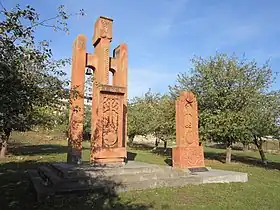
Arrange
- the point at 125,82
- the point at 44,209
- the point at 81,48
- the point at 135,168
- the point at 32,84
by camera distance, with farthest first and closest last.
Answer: the point at 125,82 < the point at 81,48 < the point at 135,168 < the point at 44,209 < the point at 32,84

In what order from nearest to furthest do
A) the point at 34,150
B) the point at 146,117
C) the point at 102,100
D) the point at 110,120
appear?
the point at 102,100, the point at 110,120, the point at 34,150, the point at 146,117

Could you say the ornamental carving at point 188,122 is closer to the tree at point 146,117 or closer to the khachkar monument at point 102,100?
the khachkar monument at point 102,100

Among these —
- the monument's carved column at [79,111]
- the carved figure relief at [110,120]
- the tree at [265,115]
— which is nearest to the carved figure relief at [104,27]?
the monument's carved column at [79,111]

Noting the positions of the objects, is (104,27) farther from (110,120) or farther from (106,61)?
(110,120)

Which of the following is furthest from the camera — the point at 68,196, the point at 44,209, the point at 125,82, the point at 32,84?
the point at 125,82

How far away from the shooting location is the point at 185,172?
34.0ft

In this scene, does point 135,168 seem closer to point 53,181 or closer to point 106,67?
point 53,181

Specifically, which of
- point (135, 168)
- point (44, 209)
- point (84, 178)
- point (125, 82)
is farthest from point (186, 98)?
point (44, 209)

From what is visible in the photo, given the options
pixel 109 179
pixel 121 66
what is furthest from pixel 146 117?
pixel 109 179

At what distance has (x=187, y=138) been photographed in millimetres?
12156

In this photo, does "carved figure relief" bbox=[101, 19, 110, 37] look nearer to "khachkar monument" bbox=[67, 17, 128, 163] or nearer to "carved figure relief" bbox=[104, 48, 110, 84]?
"khachkar monument" bbox=[67, 17, 128, 163]

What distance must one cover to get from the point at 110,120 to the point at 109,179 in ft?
10.4

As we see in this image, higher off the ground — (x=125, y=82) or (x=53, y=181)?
(x=125, y=82)

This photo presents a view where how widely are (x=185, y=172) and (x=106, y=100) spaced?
4.15 metres
